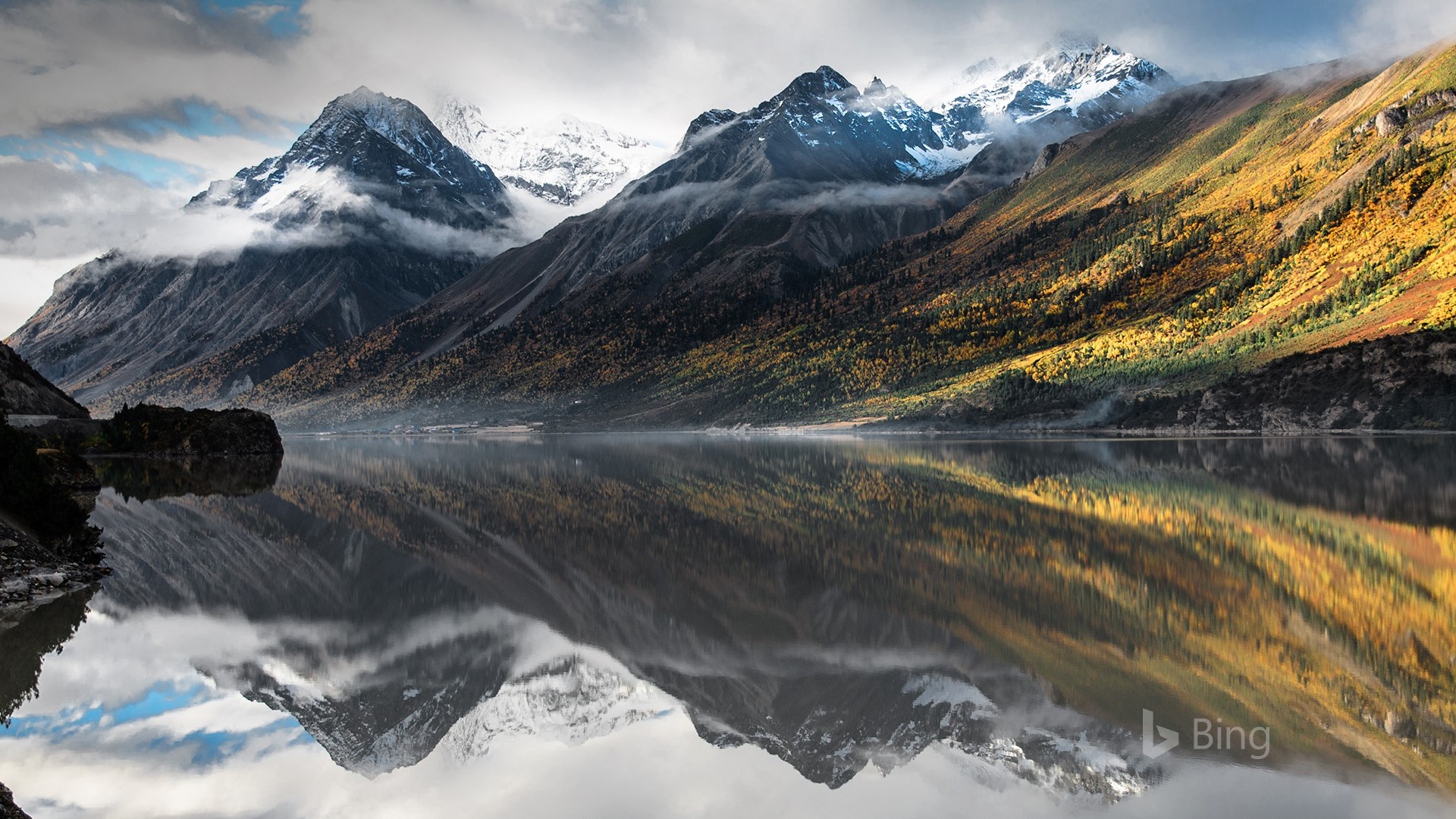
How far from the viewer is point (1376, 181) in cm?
14275

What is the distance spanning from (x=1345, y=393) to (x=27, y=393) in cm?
12190

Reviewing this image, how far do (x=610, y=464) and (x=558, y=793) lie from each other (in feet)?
209

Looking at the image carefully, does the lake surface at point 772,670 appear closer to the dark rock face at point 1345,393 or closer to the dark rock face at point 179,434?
the dark rock face at point 1345,393

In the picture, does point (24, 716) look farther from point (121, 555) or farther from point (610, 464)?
point (610, 464)

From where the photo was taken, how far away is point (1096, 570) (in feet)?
76.1

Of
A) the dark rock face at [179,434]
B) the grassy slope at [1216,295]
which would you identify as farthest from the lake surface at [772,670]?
the grassy slope at [1216,295]

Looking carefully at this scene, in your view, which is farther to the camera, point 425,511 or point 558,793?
point 425,511

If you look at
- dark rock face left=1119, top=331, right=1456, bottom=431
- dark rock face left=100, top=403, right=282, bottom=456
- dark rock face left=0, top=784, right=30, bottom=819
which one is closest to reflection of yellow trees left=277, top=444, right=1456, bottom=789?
dark rock face left=0, top=784, right=30, bottom=819

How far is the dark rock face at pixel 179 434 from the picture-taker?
99375 millimetres

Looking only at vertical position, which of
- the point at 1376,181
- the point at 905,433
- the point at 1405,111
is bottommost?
the point at 905,433

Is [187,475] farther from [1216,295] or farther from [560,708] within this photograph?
[1216,295]

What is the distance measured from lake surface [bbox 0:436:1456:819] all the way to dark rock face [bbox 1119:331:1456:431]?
6510cm

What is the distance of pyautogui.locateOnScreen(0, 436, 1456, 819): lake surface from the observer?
12.0 metres

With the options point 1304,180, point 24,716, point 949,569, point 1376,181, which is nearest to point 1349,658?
point 949,569
